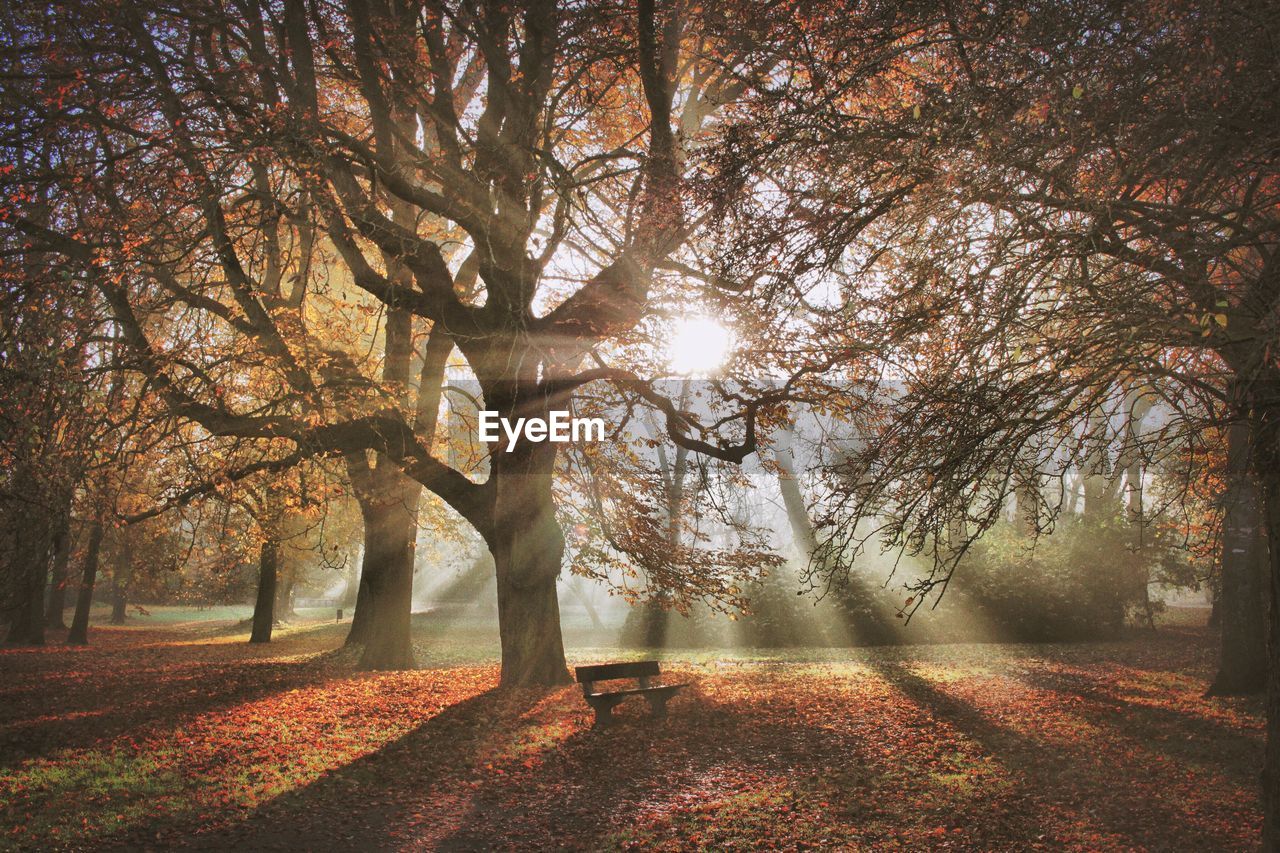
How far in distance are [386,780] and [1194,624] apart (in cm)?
2573

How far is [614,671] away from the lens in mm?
10859

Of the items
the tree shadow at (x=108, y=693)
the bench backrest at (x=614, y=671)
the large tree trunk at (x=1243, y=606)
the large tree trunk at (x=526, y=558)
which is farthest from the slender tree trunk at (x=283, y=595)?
the large tree trunk at (x=1243, y=606)

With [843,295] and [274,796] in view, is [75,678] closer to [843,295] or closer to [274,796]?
[274,796]

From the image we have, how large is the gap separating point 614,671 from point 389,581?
23.1 feet

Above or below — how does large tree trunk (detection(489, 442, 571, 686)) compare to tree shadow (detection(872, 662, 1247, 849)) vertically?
above

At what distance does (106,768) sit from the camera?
26.6ft

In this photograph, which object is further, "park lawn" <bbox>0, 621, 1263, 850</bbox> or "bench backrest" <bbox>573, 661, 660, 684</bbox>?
"bench backrest" <bbox>573, 661, 660, 684</bbox>

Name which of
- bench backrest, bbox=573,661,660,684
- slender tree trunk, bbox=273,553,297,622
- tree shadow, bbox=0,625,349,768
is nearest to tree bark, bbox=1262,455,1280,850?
bench backrest, bbox=573,661,660,684

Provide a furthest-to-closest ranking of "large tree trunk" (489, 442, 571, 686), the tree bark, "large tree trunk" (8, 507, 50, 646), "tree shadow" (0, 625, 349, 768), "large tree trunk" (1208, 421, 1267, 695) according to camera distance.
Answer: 1. "large tree trunk" (1208, 421, 1267, 695)
2. "large tree trunk" (489, 442, 571, 686)
3. "tree shadow" (0, 625, 349, 768)
4. "large tree trunk" (8, 507, 50, 646)
5. the tree bark

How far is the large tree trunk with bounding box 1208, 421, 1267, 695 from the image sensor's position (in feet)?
40.6

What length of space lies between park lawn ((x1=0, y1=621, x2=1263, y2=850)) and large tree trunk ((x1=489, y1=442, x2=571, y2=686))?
61 cm

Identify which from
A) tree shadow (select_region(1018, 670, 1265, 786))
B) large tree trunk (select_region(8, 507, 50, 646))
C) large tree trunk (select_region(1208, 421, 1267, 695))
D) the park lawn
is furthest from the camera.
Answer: large tree trunk (select_region(1208, 421, 1267, 695))
